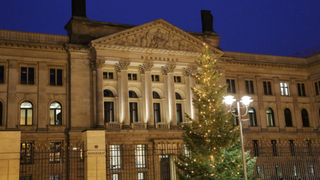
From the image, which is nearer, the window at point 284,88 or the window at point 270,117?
the window at point 270,117

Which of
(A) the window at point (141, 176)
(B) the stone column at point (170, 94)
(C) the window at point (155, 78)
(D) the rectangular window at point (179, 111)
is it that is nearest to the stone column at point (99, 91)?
(A) the window at point (141, 176)

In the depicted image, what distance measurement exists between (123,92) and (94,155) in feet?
79.4

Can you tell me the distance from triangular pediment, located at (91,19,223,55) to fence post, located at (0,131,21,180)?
24931mm

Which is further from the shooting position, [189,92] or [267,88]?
[267,88]

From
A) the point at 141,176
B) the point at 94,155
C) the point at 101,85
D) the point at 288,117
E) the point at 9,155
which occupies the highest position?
the point at 101,85

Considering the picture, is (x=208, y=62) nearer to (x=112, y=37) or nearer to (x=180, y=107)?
(x=112, y=37)

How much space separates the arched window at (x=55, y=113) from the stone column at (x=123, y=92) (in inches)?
264

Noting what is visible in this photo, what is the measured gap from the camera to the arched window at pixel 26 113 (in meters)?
41.7

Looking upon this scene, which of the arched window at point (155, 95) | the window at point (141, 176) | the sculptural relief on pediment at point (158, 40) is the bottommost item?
the window at point (141, 176)

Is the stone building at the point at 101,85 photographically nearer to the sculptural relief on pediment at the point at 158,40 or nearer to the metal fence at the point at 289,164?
the sculptural relief on pediment at the point at 158,40

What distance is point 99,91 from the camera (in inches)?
1692

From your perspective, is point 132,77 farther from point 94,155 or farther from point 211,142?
point 94,155

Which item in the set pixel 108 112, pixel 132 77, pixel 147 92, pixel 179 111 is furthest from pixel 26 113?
pixel 179 111

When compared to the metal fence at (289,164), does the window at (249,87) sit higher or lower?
higher
